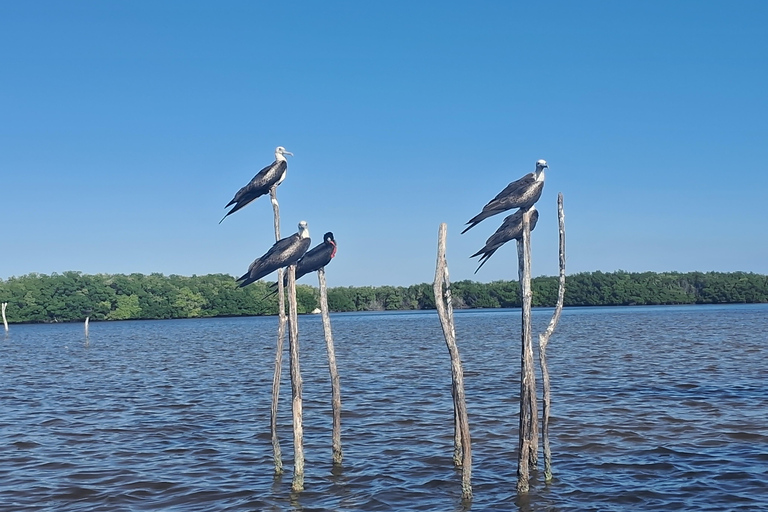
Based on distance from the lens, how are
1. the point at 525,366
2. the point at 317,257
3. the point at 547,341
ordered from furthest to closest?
the point at 317,257, the point at 547,341, the point at 525,366

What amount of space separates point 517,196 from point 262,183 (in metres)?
4.26

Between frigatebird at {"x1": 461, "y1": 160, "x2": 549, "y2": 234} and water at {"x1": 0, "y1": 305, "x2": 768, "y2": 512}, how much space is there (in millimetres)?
4492

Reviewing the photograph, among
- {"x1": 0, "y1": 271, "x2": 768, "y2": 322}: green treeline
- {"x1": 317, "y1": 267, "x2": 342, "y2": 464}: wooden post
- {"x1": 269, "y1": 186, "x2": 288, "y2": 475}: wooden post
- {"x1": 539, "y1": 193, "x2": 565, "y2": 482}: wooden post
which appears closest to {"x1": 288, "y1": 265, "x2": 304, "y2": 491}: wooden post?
{"x1": 269, "y1": 186, "x2": 288, "y2": 475}: wooden post

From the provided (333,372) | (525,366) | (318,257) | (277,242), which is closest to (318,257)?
(318,257)

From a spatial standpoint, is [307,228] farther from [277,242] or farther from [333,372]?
[333,372]

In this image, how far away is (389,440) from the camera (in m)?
16.3

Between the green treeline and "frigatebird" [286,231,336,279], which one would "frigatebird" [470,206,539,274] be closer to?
"frigatebird" [286,231,336,279]

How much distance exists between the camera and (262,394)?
24.2 meters

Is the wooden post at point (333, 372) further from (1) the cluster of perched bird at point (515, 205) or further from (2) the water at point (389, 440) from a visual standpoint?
(1) the cluster of perched bird at point (515, 205)

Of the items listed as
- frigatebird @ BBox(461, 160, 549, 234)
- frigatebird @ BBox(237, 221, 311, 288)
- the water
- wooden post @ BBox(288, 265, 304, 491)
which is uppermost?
frigatebird @ BBox(461, 160, 549, 234)

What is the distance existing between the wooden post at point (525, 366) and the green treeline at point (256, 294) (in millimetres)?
125204

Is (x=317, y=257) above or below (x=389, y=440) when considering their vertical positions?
above

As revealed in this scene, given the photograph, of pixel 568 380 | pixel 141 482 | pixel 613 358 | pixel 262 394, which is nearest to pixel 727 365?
pixel 613 358

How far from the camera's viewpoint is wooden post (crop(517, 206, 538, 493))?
11.8 meters
